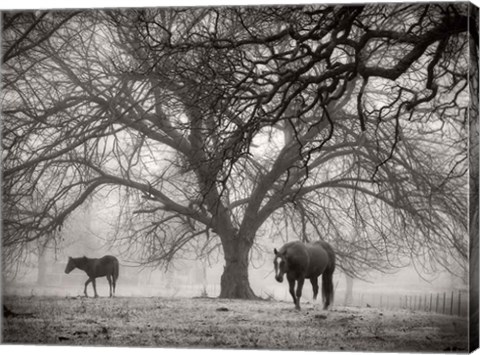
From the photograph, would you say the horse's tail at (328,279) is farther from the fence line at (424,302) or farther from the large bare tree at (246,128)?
the fence line at (424,302)

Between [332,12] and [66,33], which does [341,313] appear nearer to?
[332,12]

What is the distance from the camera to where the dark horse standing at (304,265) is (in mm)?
9875

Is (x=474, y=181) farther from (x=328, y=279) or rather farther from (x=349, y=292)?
(x=328, y=279)

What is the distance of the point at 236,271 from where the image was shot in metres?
10.1

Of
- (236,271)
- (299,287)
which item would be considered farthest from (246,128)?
(299,287)

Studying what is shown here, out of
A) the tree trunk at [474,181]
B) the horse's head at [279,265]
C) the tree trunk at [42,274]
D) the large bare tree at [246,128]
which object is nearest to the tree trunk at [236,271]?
the large bare tree at [246,128]

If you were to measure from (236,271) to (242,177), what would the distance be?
88 centimetres

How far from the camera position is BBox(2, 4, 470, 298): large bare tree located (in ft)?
30.6

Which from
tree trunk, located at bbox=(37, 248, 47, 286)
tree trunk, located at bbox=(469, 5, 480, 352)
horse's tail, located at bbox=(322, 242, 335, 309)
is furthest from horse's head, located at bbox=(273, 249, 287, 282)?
tree trunk, located at bbox=(37, 248, 47, 286)

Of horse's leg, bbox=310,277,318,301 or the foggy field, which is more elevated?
horse's leg, bbox=310,277,318,301

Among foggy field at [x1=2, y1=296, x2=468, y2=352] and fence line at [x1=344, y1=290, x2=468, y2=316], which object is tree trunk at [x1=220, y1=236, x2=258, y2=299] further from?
fence line at [x1=344, y1=290, x2=468, y2=316]

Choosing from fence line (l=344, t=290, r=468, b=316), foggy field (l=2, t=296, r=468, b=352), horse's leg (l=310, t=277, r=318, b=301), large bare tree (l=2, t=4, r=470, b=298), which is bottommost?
foggy field (l=2, t=296, r=468, b=352)

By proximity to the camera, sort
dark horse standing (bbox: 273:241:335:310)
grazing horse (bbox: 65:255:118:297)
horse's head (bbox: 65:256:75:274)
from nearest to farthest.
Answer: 1. dark horse standing (bbox: 273:241:335:310)
2. grazing horse (bbox: 65:255:118:297)
3. horse's head (bbox: 65:256:75:274)

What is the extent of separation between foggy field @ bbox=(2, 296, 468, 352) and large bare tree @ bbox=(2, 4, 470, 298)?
1.33 feet
